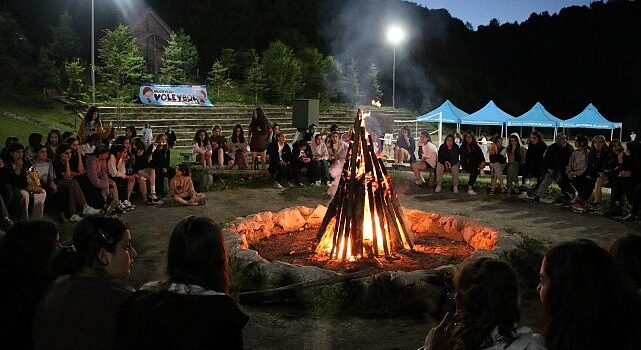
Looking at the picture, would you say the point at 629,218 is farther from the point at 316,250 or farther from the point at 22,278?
the point at 22,278

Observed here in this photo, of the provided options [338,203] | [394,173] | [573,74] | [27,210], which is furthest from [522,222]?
[573,74]

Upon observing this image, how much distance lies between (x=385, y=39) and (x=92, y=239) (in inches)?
2448

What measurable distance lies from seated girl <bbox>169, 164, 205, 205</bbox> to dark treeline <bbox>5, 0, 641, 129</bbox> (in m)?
39.4

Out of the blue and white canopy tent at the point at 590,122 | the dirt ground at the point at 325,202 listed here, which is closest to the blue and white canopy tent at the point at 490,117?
the blue and white canopy tent at the point at 590,122

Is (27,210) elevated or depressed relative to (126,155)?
depressed

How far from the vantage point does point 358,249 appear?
7582 mm

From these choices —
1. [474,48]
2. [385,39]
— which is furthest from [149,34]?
[474,48]

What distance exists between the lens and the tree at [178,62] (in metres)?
35.8

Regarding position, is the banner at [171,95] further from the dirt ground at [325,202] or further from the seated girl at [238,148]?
the dirt ground at [325,202]

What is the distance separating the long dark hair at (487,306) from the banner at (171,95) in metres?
28.3

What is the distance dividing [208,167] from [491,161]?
717 cm

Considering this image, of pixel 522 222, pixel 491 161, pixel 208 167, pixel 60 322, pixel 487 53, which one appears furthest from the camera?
pixel 487 53

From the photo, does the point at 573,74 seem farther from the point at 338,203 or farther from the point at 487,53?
the point at 338,203

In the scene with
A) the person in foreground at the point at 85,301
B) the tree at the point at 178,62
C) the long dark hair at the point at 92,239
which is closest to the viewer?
the person in foreground at the point at 85,301
